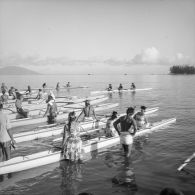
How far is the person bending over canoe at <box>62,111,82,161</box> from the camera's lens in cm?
1108

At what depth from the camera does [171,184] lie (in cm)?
998

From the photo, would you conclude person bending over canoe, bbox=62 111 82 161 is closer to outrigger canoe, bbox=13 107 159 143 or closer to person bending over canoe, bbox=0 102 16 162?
person bending over canoe, bbox=0 102 16 162

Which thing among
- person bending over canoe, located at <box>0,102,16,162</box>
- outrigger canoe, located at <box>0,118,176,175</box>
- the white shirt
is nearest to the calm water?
outrigger canoe, located at <box>0,118,176,175</box>

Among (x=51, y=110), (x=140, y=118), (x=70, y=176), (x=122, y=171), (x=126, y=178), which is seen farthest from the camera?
(x=51, y=110)

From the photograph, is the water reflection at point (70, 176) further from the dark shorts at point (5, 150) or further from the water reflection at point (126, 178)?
the dark shorts at point (5, 150)

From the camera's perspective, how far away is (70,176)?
35.6 ft

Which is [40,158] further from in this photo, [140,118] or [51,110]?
[51,110]

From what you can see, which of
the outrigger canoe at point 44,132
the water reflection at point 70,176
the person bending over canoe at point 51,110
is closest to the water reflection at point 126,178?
the water reflection at point 70,176

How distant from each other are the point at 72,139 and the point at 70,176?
5.12ft

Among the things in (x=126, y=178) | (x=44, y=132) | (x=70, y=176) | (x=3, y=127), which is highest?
(x=3, y=127)

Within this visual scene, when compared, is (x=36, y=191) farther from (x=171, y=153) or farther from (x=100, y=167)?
(x=171, y=153)

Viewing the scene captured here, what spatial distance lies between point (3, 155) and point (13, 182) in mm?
1327

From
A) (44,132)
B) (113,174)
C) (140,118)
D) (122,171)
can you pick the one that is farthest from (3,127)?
(140,118)

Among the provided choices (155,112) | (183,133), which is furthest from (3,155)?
(155,112)
